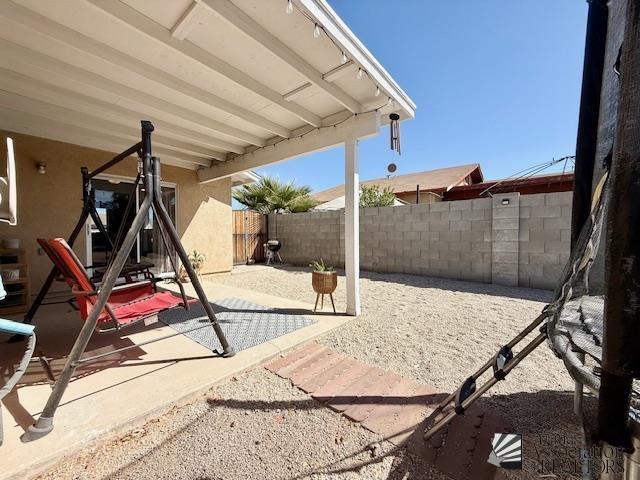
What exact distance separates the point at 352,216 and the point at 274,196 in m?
9.88

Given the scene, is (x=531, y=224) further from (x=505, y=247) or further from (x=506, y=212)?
(x=505, y=247)

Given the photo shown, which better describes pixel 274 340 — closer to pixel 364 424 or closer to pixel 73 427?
pixel 364 424

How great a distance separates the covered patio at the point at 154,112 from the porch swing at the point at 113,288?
177 mm

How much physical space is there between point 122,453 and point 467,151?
1621cm

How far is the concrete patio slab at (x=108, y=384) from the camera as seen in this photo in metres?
1.66

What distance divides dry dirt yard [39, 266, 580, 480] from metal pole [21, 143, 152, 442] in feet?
1.07

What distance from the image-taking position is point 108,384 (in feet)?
7.50

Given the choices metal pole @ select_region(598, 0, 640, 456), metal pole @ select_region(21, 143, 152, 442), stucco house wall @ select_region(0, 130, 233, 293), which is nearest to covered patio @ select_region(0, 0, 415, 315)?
stucco house wall @ select_region(0, 130, 233, 293)

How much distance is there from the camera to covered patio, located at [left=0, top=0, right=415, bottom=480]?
7.00ft

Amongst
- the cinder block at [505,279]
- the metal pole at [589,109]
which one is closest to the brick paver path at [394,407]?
the metal pole at [589,109]

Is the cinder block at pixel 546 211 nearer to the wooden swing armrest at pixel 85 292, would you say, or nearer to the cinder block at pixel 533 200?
the cinder block at pixel 533 200

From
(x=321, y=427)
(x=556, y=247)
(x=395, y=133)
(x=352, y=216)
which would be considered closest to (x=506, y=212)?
(x=556, y=247)

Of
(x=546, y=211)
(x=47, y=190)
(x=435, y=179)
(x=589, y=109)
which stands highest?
(x=435, y=179)

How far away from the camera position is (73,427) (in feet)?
5.87
